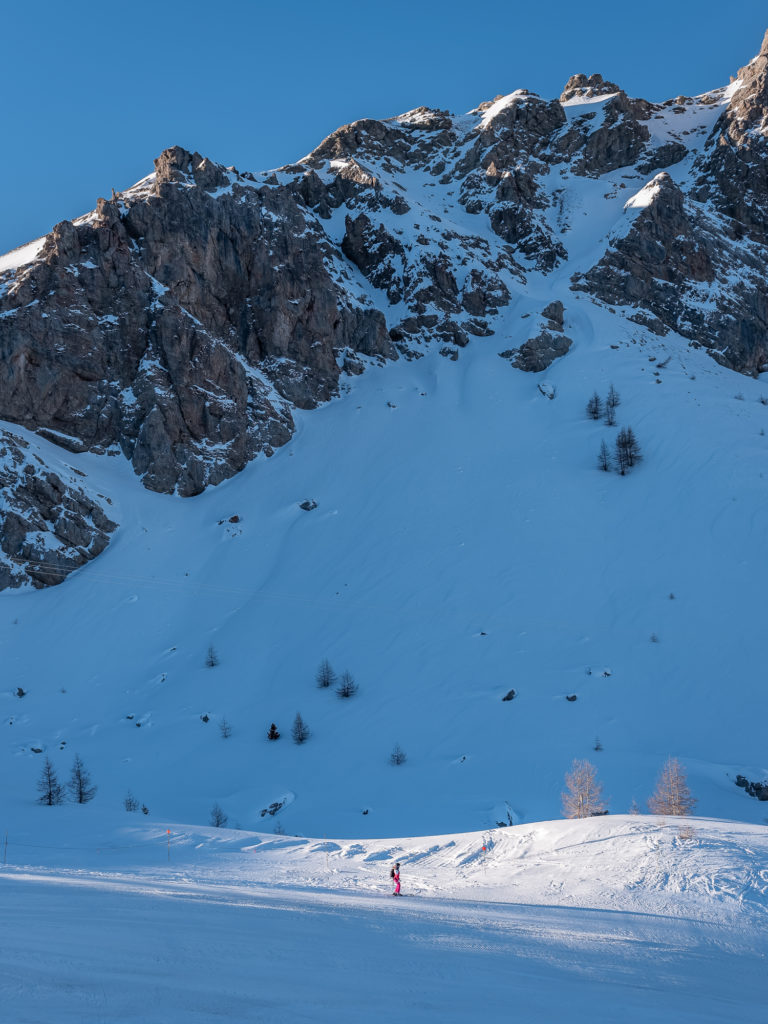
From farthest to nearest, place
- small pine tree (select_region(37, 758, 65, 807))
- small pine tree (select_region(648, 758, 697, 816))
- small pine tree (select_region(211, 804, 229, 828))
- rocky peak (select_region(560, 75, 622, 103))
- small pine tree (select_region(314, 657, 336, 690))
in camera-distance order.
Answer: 1. rocky peak (select_region(560, 75, 622, 103))
2. small pine tree (select_region(314, 657, 336, 690))
3. small pine tree (select_region(37, 758, 65, 807))
4. small pine tree (select_region(211, 804, 229, 828))
5. small pine tree (select_region(648, 758, 697, 816))

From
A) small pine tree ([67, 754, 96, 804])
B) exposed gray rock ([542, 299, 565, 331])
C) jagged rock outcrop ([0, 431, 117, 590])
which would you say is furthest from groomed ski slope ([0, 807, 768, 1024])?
exposed gray rock ([542, 299, 565, 331])

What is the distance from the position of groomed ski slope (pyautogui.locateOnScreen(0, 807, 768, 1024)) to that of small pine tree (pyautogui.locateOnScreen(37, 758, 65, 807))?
6617 millimetres

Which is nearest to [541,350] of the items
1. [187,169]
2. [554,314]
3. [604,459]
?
[554,314]

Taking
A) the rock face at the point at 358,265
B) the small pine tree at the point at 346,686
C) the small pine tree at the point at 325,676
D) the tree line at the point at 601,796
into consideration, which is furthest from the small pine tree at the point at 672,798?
the rock face at the point at 358,265

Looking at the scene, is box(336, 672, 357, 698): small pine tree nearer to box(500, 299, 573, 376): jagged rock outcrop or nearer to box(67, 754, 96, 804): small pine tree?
box(67, 754, 96, 804): small pine tree

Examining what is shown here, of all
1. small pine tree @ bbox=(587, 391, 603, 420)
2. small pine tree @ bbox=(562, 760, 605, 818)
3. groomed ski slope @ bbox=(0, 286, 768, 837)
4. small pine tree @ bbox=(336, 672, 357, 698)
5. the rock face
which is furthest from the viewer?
the rock face

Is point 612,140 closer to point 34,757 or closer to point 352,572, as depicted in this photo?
point 352,572

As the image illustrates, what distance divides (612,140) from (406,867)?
9235 cm

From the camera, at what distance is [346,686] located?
101ft

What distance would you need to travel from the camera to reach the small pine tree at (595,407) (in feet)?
159

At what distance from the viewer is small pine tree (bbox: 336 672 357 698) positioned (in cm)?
3036

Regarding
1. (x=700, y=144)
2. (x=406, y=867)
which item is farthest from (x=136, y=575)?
(x=700, y=144)

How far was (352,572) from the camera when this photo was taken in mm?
38719

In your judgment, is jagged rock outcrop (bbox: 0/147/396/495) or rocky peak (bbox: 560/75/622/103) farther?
rocky peak (bbox: 560/75/622/103)
